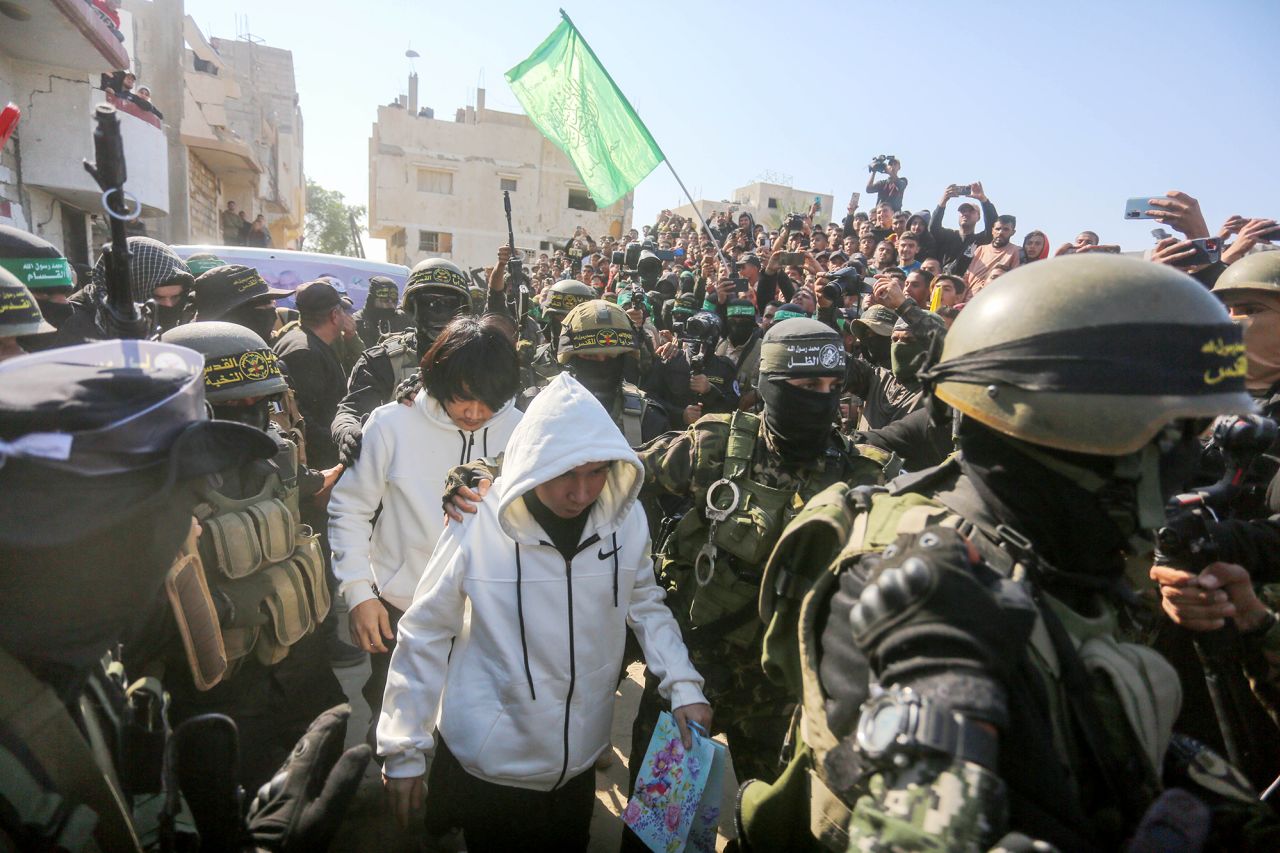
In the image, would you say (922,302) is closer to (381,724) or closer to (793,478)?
(793,478)

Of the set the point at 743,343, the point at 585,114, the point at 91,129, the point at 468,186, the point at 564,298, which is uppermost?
the point at 468,186

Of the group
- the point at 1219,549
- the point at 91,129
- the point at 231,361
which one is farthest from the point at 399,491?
the point at 91,129

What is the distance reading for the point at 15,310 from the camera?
2.29 metres

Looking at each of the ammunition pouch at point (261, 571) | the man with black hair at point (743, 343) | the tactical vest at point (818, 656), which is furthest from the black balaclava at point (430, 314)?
the tactical vest at point (818, 656)

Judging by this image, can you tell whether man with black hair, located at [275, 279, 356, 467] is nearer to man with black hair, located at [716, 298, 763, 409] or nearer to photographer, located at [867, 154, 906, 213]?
man with black hair, located at [716, 298, 763, 409]

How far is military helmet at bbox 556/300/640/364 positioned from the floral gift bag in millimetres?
2417

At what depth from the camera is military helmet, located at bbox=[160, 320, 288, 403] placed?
8.09ft

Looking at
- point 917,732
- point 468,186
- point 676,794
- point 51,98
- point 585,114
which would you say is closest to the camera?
point 917,732

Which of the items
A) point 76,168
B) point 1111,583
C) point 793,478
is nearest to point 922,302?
point 793,478

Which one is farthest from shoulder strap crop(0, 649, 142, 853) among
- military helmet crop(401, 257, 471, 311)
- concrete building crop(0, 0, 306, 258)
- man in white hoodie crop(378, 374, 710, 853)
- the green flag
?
concrete building crop(0, 0, 306, 258)

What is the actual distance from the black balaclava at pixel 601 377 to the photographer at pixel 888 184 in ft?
32.8

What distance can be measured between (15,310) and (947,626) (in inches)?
113

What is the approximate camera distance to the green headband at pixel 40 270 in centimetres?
335

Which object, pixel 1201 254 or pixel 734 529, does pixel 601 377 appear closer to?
pixel 734 529
